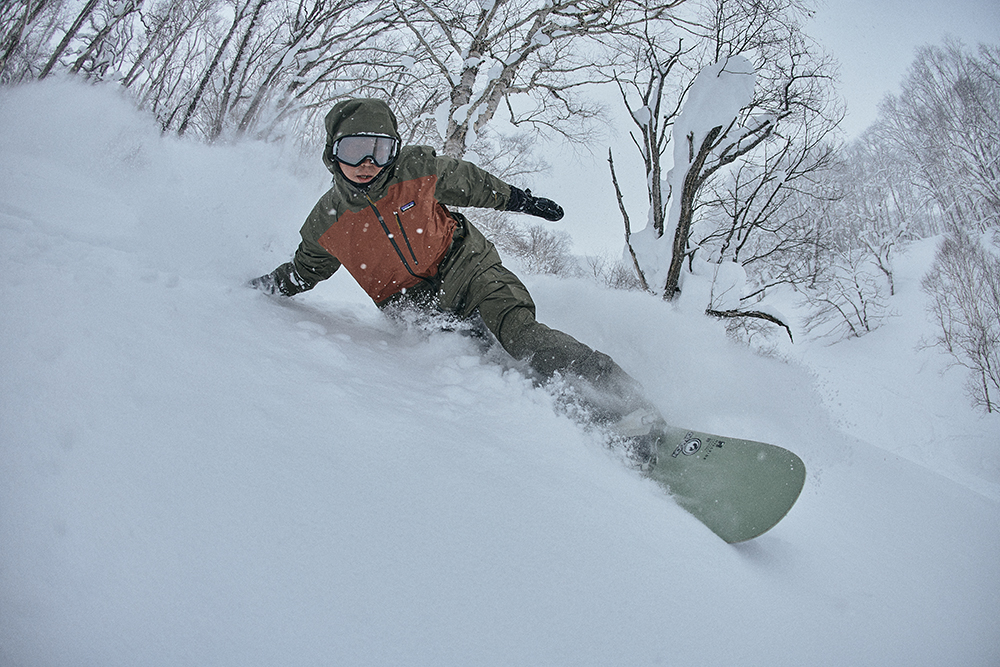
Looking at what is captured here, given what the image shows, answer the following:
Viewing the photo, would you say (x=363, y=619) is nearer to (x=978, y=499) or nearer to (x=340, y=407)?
(x=340, y=407)

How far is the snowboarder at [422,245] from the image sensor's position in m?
1.94

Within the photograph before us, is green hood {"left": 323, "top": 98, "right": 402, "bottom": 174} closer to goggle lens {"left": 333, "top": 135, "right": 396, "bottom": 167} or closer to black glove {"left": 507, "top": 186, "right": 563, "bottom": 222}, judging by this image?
goggle lens {"left": 333, "top": 135, "right": 396, "bottom": 167}

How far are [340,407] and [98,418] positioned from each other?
20.3 inches

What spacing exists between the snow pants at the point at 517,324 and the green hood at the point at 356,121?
590mm

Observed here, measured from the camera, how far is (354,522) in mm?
862

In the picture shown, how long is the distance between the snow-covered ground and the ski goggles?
0.82m

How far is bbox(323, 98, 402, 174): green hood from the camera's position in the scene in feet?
6.84

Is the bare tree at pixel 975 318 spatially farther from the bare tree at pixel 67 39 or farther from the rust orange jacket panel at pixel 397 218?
the bare tree at pixel 67 39

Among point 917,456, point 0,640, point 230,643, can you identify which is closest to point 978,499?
point 230,643

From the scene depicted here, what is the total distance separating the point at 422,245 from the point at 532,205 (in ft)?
2.29

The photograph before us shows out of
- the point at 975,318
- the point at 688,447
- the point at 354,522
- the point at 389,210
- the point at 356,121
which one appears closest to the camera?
the point at 354,522

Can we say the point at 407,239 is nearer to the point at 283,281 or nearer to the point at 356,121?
the point at 356,121

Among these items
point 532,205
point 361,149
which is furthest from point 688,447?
point 361,149

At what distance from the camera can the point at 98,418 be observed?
0.95 m
